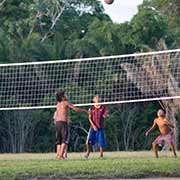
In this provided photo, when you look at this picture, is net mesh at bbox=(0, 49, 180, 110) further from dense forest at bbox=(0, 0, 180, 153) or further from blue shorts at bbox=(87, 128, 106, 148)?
blue shorts at bbox=(87, 128, 106, 148)

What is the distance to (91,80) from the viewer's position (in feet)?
94.0

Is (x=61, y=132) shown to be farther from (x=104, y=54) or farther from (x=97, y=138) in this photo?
(x=104, y=54)

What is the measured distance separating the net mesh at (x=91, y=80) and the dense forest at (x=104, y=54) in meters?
1.81

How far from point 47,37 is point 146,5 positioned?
5724mm

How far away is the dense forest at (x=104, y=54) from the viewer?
31672 mm

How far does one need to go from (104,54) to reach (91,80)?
5.15m

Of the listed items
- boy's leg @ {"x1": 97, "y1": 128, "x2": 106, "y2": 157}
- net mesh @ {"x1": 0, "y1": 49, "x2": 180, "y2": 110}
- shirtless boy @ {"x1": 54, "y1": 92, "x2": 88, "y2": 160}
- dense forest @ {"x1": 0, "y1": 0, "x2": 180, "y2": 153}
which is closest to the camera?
shirtless boy @ {"x1": 54, "y1": 92, "x2": 88, "y2": 160}

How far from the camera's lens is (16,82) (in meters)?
26.6

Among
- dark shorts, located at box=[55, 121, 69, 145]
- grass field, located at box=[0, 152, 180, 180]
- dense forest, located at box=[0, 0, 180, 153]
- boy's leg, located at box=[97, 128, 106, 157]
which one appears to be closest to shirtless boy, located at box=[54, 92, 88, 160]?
dark shorts, located at box=[55, 121, 69, 145]

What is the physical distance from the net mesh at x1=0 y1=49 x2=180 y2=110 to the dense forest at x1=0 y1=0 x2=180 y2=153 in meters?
1.81

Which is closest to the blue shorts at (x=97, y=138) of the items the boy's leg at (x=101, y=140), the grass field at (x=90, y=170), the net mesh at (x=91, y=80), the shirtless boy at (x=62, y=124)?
the boy's leg at (x=101, y=140)

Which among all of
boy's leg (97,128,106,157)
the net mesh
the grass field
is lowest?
the grass field

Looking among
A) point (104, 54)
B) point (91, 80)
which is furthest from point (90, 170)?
point (104, 54)

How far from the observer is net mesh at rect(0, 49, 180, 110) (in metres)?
25.9
